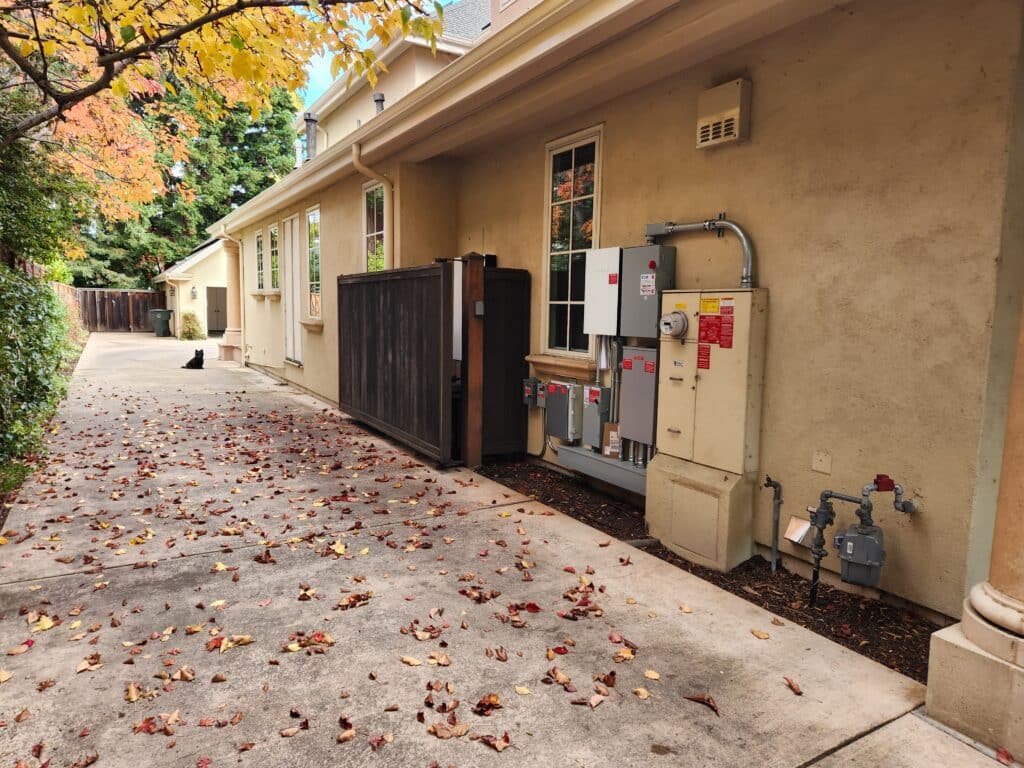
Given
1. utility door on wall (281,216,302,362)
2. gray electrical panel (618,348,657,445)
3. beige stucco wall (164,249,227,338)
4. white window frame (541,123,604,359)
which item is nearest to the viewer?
gray electrical panel (618,348,657,445)

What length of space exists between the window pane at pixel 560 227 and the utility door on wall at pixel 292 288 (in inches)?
263

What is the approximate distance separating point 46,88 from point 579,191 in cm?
391

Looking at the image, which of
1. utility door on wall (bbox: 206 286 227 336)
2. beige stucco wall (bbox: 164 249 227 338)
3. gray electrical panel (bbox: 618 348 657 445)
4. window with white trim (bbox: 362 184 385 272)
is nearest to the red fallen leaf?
gray electrical panel (bbox: 618 348 657 445)

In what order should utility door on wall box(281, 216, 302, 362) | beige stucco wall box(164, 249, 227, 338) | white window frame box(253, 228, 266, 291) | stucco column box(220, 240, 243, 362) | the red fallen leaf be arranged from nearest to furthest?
the red fallen leaf → utility door on wall box(281, 216, 302, 362) → white window frame box(253, 228, 266, 291) → stucco column box(220, 240, 243, 362) → beige stucco wall box(164, 249, 227, 338)

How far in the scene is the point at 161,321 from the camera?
88.3ft

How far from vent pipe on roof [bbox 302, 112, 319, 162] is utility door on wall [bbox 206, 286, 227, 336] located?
12.6 metres

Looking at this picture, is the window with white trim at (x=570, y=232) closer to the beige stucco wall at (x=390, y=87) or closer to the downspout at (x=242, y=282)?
the beige stucco wall at (x=390, y=87)

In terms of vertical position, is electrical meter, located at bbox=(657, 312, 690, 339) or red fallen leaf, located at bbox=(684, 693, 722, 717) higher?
electrical meter, located at bbox=(657, 312, 690, 339)

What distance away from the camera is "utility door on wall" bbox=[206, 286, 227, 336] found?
26680mm

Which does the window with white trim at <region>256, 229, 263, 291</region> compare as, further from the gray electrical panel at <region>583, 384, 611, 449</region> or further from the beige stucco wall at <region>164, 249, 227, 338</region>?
the beige stucco wall at <region>164, 249, 227, 338</region>

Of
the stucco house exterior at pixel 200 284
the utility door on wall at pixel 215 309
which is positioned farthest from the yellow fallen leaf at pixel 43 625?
the utility door on wall at pixel 215 309

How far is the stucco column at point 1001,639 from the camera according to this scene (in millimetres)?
2189

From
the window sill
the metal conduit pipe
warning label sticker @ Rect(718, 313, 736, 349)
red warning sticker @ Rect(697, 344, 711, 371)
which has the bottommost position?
the window sill

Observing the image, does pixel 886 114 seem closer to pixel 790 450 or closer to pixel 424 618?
pixel 790 450
